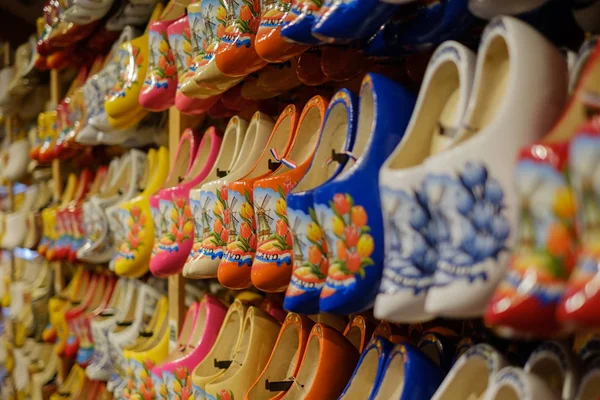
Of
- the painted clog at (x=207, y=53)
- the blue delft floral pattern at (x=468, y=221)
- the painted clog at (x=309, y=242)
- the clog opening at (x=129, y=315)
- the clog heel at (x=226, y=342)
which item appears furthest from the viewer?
the clog opening at (x=129, y=315)

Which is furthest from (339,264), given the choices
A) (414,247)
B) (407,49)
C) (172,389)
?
(172,389)

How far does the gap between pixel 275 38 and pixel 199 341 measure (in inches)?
27.4

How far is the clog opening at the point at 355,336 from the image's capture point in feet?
3.51

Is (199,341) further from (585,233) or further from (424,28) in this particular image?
(585,233)

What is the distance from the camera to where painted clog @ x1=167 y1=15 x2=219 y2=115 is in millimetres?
1433

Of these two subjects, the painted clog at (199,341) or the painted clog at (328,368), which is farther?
the painted clog at (199,341)

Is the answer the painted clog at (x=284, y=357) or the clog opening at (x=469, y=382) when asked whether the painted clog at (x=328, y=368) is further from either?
the clog opening at (x=469, y=382)

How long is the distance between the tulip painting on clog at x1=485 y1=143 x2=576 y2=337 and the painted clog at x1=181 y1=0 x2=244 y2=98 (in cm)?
76

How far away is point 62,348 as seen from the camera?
2.43 metres

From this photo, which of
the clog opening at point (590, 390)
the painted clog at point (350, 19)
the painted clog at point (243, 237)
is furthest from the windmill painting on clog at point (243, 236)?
the clog opening at point (590, 390)

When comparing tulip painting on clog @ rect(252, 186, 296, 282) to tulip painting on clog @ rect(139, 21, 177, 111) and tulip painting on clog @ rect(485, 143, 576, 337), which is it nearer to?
tulip painting on clog @ rect(485, 143, 576, 337)

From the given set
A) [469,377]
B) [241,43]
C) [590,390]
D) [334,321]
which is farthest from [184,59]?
[590,390]

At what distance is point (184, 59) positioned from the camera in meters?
1.47

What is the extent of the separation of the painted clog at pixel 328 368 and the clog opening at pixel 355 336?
35 mm
